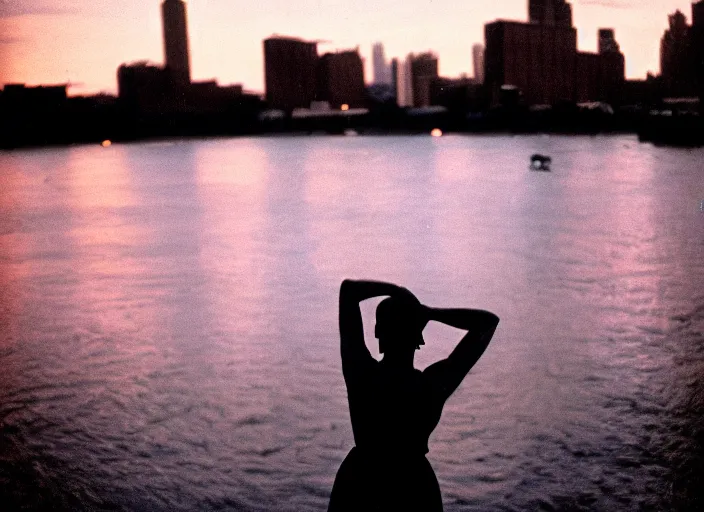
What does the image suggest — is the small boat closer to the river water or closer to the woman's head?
the river water

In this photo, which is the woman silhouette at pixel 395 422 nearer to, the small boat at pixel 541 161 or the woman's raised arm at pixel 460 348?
the woman's raised arm at pixel 460 348

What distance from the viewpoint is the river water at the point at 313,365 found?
544 cm

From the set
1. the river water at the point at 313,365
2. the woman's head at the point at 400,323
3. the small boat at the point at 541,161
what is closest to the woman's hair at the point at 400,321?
the woman's head at the point at 400,323

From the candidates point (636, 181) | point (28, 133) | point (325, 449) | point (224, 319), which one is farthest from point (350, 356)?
point (28, 133)

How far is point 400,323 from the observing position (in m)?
2.69

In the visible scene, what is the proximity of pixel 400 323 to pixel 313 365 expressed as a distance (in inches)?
223

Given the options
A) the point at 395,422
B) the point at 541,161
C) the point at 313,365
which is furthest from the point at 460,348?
the point at 541,161

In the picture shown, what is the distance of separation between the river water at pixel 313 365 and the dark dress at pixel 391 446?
239 centimetres

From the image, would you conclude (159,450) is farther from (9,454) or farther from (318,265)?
(318,265)

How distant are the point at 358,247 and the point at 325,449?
11.3 meters

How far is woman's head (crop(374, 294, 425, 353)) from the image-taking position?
2674 millimetres

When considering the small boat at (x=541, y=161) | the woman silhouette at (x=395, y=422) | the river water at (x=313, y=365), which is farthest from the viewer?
the small boat at (x=541, y=161)

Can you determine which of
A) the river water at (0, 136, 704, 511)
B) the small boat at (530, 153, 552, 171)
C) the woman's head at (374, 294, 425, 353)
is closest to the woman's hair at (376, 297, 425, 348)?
the woman's head at (374, 294, 425, 353)

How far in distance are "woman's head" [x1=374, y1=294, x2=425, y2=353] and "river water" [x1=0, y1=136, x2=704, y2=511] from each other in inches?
107
